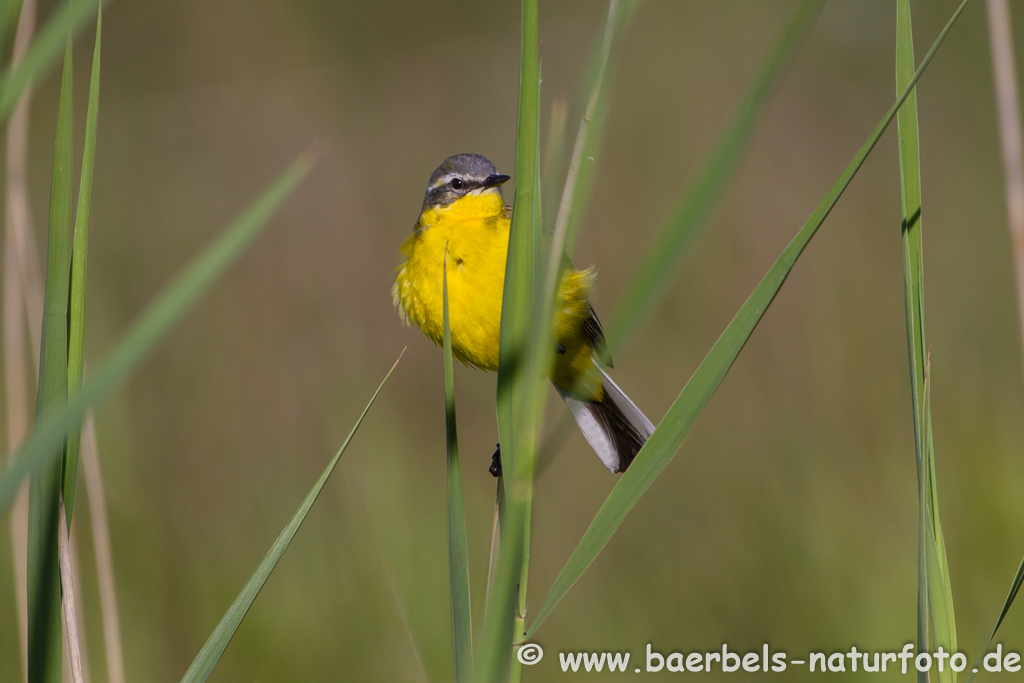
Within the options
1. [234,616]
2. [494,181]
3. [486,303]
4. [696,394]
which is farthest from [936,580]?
[494,181]

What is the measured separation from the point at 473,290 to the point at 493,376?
2.38 metres

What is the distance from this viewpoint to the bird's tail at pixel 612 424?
291 cm

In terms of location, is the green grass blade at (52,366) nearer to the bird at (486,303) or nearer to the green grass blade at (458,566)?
the green grass blade at (458,566)

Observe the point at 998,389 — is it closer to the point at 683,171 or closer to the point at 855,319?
the point at 855,319

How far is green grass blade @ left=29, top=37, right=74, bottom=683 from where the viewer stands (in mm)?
1188

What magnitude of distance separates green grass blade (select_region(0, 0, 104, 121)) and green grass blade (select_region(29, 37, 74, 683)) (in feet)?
0.32

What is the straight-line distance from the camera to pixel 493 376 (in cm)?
510

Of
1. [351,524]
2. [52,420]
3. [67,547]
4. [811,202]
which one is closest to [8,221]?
[67,547]

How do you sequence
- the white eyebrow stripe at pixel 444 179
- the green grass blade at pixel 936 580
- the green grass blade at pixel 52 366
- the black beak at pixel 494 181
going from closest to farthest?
the green grass blade at pixel 52 366
the green grass blade at pixel 936 580
the black beak at pixel 494 181
the white eyebrow stripe at pixel 444 179

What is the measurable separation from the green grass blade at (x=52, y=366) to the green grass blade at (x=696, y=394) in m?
0.70

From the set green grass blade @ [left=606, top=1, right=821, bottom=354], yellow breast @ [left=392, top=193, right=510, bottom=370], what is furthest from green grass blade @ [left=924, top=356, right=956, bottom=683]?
yellow breast @ [left=392, top=193, right=510, bottom=370]

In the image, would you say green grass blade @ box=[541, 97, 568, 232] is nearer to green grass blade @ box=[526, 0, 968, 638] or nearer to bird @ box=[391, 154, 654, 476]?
green grass blade @ box=[526, 0, 968, 638]

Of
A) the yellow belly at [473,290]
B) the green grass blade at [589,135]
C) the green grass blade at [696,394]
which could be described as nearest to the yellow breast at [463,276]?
the yellow belly at [473,290]

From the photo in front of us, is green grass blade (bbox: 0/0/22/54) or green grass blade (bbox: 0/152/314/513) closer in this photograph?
green grass blade (bbox: 0/152/314/513)
